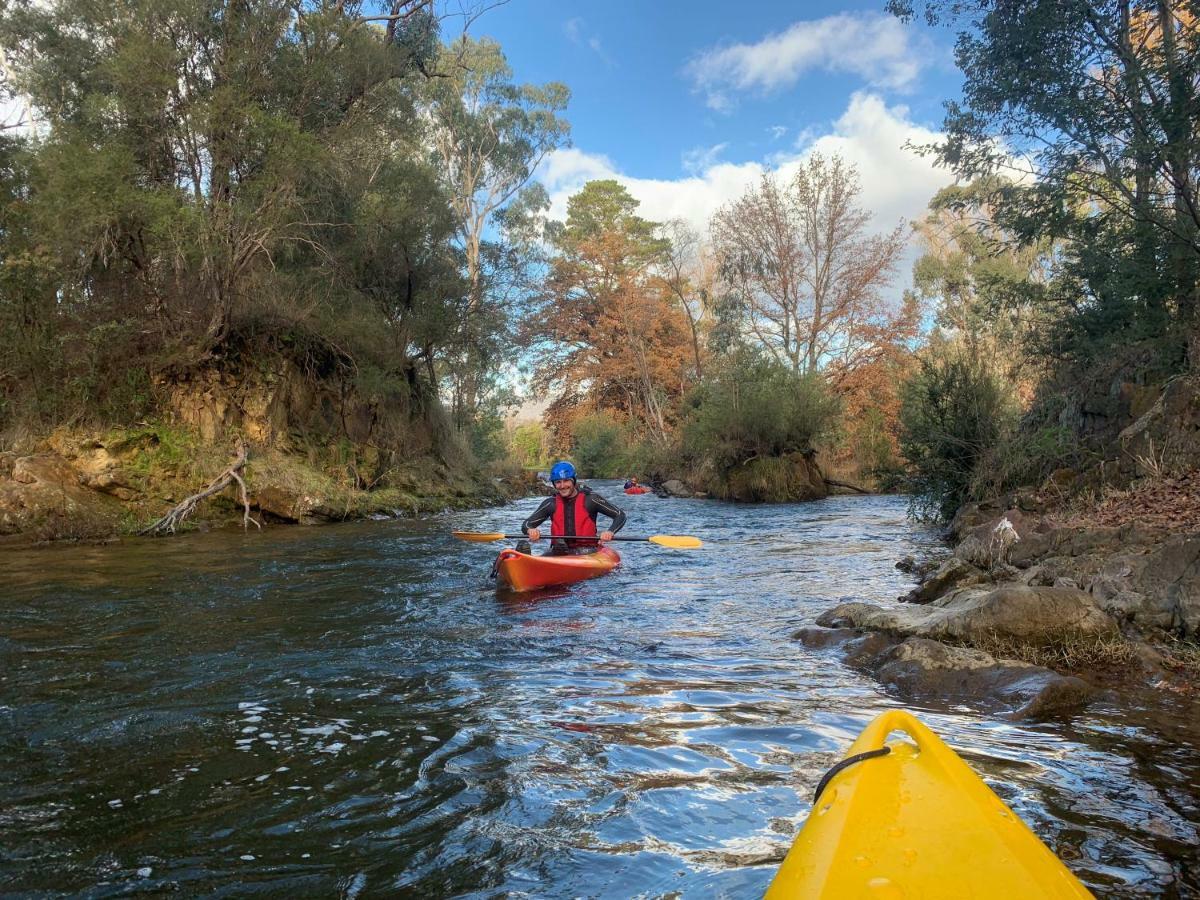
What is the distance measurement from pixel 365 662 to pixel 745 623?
280 centimetres

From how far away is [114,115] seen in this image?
12.7 metres

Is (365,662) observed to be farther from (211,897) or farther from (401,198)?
(401,198)

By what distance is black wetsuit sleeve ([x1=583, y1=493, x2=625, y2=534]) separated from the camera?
8812mm

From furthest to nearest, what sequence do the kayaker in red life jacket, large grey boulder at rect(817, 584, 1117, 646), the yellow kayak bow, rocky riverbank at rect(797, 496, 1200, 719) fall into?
the kayaker in red life jacket → large grey boulder at rect(817, 584, 1117, 646) → rocky riverbank at rect(797, 496, 1200, 719) → the yellow kayak bow

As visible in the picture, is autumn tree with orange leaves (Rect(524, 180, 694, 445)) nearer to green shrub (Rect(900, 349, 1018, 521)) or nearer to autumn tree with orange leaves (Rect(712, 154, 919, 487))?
autumn tree with orange leaves (Rect(712, 154, 919, 487))

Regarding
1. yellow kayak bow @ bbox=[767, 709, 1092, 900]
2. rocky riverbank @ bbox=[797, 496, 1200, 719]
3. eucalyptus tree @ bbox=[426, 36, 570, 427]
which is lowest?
rocky riverbank @ bbox=[797, 496, 1200, 719]

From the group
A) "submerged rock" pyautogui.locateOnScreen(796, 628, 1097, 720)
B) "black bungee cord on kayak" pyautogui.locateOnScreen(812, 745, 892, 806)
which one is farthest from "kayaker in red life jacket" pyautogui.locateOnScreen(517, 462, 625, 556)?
"black bungee cord on kayak" pyautogui.locateOnScreen(812, 745, 892, 806)

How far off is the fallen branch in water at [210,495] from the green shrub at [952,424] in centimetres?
1057

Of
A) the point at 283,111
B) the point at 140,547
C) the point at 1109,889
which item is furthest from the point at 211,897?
the point at 283,111

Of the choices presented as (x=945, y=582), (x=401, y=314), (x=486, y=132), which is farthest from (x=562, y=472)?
(x=486, y=132)

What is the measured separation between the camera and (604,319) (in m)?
35.7

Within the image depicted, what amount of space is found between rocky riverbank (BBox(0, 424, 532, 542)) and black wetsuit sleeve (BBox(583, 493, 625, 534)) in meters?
6.93

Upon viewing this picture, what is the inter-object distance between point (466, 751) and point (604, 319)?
109ft

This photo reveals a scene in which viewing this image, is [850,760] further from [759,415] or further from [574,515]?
[759,415]
